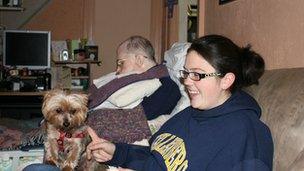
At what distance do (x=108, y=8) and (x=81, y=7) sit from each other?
344mm

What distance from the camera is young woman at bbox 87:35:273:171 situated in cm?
128

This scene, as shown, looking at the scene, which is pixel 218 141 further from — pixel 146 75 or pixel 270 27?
pixel 146 75

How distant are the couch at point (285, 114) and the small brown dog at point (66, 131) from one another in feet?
3.90

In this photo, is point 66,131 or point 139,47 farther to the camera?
point 139,47

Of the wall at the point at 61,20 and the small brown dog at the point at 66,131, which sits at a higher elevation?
the wall at the point at 61,20

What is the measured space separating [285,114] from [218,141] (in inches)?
9.1

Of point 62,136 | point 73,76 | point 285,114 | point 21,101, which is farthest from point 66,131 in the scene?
point 73,76

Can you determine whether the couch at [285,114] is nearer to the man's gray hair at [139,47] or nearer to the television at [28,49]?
the man's gray hair at [139,47]

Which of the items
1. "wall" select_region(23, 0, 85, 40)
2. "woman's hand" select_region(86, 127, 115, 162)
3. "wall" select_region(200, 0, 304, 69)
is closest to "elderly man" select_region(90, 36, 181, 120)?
"wall" select_region(200, 0, 304, 69)

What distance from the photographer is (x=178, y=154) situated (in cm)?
144

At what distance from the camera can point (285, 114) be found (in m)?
1.31

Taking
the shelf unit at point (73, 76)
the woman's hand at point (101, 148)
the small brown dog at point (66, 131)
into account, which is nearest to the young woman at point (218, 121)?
the woman's hand at point (101, 148)

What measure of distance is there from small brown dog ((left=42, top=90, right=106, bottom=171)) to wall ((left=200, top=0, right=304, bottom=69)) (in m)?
0.98

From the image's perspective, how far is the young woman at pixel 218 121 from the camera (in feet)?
4.20
